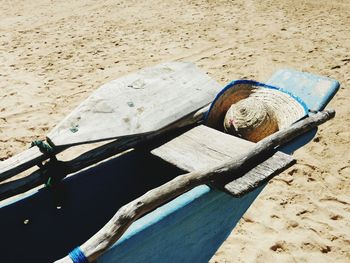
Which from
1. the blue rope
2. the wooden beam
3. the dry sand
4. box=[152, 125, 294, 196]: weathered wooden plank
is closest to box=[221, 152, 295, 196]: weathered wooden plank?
box=[152, 125, 294, 196]: weathered wooden plank

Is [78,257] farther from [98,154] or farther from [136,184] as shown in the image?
[136,184]

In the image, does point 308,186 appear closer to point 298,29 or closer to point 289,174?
point 289,174

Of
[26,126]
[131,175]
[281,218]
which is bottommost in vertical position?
[281,218]

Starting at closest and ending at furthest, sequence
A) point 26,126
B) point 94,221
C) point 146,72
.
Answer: point 94,221 → point 146,72 → point 26,126

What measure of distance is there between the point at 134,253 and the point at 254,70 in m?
4.31

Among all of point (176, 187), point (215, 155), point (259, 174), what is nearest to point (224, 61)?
point (215, 155)

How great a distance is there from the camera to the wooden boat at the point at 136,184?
204 cm

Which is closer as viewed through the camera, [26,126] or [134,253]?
[134,253]

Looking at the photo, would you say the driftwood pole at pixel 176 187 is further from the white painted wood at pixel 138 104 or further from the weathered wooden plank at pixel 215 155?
the white painted wood at pixel 138 104

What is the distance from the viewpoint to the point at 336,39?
6594 millimetres

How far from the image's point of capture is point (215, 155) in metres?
2.32

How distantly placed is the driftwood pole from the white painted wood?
0.58m

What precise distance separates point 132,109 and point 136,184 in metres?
0.52

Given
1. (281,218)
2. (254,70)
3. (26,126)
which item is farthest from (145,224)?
(254,70)
